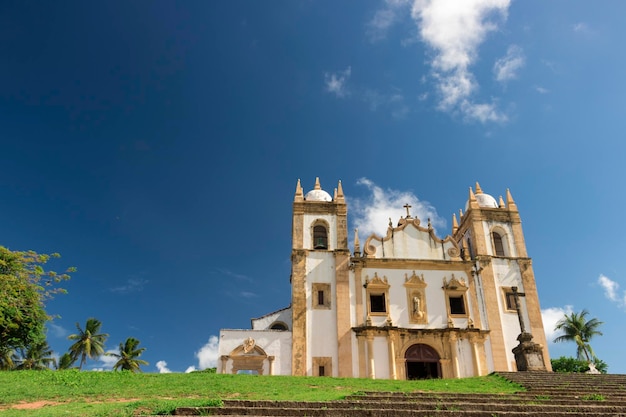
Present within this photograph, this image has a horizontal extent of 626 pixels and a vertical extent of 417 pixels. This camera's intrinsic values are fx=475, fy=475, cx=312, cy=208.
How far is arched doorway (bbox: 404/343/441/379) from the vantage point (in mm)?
25500

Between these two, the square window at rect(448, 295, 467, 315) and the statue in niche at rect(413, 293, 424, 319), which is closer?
the statue in niche at rect(413, 293, 424, 319)

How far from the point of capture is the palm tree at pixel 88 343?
127ft

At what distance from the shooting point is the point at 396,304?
26.8m

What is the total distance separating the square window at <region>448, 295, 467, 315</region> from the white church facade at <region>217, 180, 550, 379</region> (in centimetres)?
8

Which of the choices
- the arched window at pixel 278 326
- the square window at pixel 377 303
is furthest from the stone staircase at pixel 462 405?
the arched window at pixel 278 326

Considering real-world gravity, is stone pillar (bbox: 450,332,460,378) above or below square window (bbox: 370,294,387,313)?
below

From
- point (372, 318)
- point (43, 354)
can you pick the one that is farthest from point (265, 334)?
point (43, 354)

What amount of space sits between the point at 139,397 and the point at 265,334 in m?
12.2

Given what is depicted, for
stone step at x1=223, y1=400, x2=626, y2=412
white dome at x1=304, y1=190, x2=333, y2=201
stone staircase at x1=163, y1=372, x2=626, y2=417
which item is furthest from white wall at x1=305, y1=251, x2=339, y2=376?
stone step at x1=223, y1=400, x2=626, y2=412

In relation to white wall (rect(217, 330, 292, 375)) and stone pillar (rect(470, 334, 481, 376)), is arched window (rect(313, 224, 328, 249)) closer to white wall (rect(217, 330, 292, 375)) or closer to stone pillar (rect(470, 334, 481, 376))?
white wall (rect(217, 330, 292, 375))

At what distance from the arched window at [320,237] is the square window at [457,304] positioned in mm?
7969

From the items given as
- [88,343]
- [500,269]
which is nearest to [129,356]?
[88,343]

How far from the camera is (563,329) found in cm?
4109

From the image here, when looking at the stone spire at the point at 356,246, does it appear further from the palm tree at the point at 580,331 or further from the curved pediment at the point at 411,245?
the palm tree at the point at 580,331
